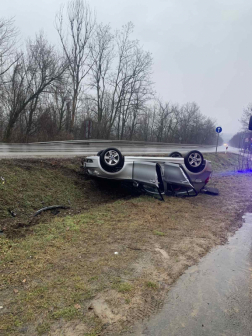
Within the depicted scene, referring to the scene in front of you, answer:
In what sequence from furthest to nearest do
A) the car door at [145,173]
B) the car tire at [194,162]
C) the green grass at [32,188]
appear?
the car tire at [194,162] → the car door at [145,173] → the green grass at [32,188]

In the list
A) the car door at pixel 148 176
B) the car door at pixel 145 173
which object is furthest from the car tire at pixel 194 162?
Answer: the car door at pixel 145 173

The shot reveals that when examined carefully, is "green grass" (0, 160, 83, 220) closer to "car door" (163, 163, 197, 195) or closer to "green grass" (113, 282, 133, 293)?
"car door" (163, 163, 197, 195)

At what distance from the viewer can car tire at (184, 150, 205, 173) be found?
27.5 feet

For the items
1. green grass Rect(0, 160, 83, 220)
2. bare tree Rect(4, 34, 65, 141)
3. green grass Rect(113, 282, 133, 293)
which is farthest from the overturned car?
bare tree Rect(4, 34, 65, 141)

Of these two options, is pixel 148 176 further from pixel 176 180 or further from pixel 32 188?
pixel 32 188

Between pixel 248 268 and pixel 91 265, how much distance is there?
237cm

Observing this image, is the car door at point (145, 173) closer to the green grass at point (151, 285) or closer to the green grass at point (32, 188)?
the green grass at point (32, 188)

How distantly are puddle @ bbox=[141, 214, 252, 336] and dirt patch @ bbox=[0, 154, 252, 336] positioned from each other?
0.15 metres

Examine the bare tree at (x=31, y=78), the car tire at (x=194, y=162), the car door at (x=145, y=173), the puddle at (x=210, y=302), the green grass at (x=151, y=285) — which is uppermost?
the bare tree at (x=31, y=78)

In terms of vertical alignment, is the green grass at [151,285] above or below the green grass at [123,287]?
below

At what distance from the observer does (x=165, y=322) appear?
2.41 metres

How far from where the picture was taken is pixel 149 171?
7242 mm

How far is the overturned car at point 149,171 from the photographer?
7312mm

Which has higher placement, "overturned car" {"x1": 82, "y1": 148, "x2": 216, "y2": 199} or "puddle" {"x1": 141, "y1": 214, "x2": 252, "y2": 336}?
"overturned car" {"x1": 82, "y1": 148, "x2": 216, "y2": 199}
